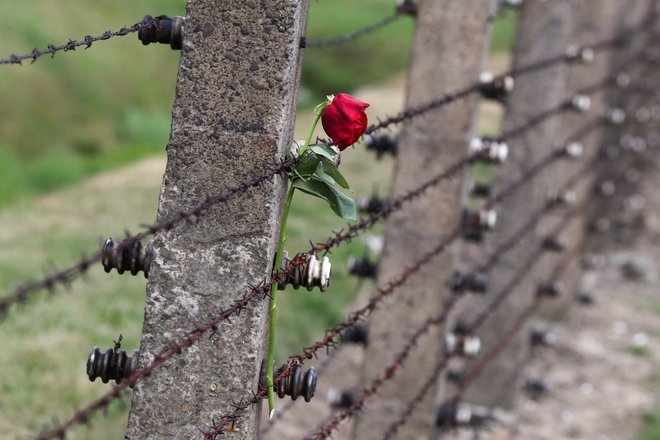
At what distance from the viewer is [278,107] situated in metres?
1.81

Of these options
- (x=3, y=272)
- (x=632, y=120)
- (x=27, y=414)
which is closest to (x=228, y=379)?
(x=27, y=414)

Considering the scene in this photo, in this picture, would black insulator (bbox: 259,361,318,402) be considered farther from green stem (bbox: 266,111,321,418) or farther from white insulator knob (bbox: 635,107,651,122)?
white insulator knob (bbox: 635,107,651,122)

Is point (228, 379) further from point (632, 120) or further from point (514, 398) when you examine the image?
point (632, 120)

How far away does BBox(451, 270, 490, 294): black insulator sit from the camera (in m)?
3.43

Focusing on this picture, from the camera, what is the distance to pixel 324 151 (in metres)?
1.90

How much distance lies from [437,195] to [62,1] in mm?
9109

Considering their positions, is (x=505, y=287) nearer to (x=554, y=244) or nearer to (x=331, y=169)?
(x=554, y=244)

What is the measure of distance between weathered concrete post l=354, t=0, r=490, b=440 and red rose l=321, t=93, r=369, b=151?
1394 millimetres

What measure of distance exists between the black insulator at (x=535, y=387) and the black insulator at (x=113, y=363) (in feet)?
12.6

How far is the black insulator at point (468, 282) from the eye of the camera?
343 centimetres

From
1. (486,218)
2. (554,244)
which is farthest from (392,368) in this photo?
(554,244)

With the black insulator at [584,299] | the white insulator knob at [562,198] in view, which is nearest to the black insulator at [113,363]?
the white insulator knob at [562,198]

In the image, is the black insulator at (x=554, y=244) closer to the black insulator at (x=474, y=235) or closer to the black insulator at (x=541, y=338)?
the black insulator at (x=541, y=338)

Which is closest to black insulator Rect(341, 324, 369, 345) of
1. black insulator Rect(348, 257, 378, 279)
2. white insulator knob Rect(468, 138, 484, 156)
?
black insulator Rect(348, 257, 378, 279)
